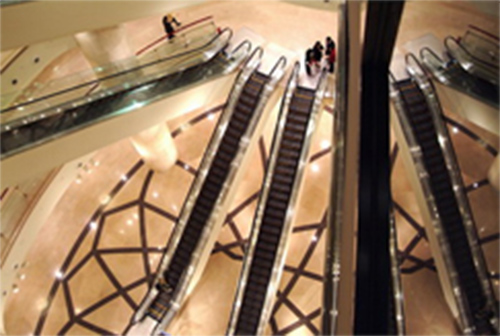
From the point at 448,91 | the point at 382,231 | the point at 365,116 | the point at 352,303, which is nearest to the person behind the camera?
the point at 352,303

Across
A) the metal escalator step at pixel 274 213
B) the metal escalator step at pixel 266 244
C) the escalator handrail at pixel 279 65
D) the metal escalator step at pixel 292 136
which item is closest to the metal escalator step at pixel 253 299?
the metal escalator step at pixel 266 244

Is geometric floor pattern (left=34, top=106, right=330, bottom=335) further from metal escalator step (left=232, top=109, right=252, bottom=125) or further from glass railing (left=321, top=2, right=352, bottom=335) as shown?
glass railing (left=321, top=2, right=352, bottom=335)

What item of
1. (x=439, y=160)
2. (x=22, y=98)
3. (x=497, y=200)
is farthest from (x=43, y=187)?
(x=497, y=200)

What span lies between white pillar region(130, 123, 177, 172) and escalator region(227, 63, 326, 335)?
2.94m

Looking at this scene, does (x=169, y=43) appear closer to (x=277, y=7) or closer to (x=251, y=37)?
(x=251, y=37)

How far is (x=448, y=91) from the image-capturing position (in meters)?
9.34

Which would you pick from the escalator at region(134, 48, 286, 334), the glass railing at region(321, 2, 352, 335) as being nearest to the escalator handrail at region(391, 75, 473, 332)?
the escalator at region(134, 48, 286, 334)

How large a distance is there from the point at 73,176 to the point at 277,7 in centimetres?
679

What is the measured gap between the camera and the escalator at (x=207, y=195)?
10266 millimetres

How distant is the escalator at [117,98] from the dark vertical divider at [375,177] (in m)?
4.66

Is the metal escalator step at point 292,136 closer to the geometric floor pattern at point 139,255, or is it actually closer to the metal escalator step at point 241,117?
the metal escalator step at point 241,117

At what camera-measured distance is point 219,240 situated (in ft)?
39.0

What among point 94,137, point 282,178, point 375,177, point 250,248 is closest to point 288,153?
point 282,178

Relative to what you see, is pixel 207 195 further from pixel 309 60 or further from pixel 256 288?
pixel 309 60
